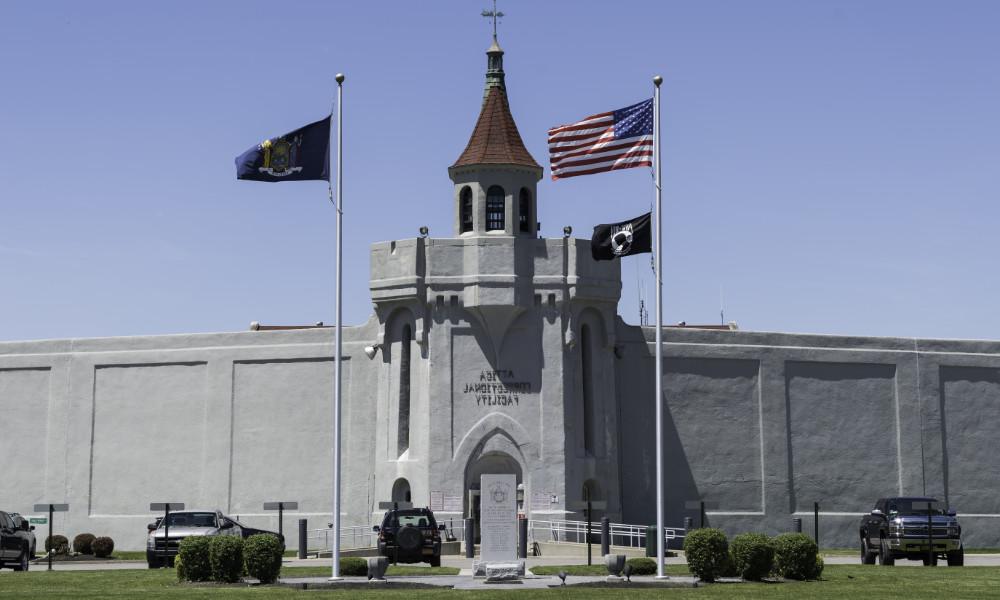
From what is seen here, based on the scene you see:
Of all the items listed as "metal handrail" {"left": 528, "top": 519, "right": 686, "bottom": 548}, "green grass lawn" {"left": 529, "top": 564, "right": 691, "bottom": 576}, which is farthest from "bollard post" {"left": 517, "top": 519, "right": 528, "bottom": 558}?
"green grass lawn" {"left": 529, "top": 564, "right": 691, "bottom": 576}

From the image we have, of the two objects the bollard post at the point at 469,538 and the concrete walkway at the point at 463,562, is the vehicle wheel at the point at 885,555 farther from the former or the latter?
the bollard post at the point at 469,538

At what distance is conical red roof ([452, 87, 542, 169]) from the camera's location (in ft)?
181

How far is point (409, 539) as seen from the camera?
4291 cm

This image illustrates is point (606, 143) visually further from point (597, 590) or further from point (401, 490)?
point (401, 490)

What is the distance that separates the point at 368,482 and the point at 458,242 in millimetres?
10148

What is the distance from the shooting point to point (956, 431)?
61.6 metres

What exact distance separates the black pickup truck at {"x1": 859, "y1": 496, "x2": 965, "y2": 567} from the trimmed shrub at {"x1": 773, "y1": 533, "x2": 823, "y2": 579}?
7.26 metres

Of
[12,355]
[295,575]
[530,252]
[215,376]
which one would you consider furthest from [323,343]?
Result: [295,575]

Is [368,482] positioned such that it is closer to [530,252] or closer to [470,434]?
[470,434]

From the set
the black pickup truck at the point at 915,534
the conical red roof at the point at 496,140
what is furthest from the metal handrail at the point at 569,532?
the conical red roof at the point at 496,140

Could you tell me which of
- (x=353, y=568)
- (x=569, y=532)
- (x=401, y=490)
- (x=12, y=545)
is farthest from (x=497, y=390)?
(x=353, y=568)

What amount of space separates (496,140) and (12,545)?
22.5 m

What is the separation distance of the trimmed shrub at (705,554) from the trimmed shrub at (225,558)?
10362mm

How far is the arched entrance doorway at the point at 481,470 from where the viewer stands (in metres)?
53.7
